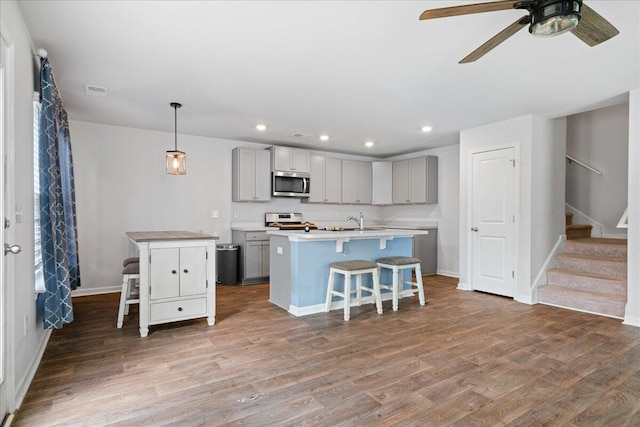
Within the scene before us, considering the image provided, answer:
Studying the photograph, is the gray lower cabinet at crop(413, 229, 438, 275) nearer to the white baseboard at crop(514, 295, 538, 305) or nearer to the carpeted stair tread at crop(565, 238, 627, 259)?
the white baseboard at crop(514, 295, 538, 305)

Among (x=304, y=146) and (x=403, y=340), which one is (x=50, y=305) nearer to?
(x=403, y=340)

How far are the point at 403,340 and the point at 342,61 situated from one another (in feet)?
8.01

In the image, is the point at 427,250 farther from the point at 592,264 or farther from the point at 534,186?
the point at 592,264

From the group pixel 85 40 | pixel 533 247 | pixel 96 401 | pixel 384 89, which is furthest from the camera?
pixel 533 247

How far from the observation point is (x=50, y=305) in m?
2.62

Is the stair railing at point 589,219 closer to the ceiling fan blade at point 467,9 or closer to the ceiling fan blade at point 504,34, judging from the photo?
the ceiling fan blade at point 504,34

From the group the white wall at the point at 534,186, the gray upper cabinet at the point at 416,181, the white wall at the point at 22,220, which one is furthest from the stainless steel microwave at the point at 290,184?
the white wall at the point at 22,220

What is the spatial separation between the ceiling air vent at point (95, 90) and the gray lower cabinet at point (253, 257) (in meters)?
2.70

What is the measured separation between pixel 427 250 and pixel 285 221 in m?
2.64

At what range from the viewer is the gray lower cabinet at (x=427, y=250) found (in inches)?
248

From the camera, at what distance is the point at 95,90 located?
361 centimetres

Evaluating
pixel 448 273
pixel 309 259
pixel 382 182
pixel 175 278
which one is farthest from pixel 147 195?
pixel 448 273

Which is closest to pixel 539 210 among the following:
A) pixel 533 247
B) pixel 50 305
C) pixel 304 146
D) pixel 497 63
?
pixel 533 247

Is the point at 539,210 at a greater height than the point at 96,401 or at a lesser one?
greater
